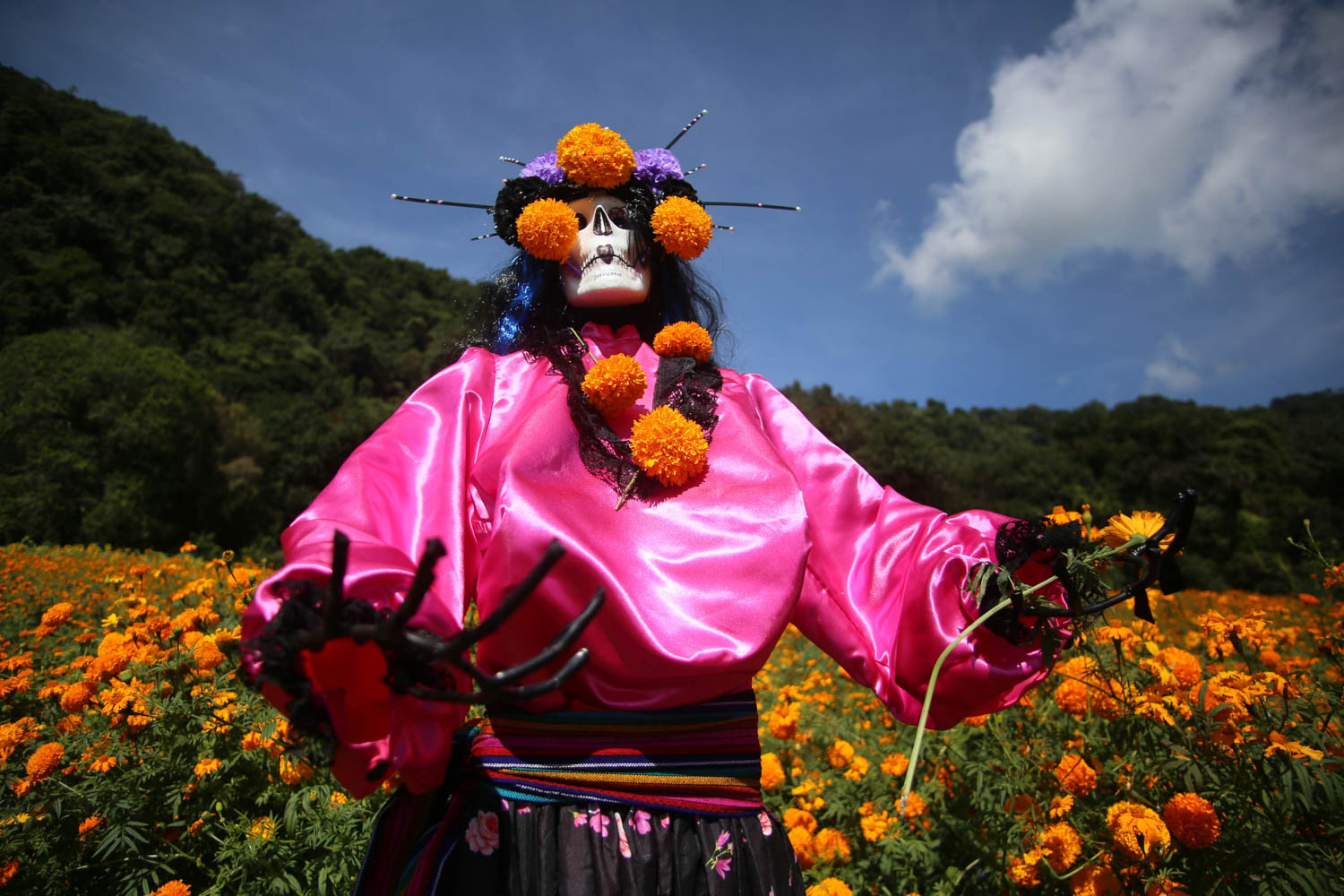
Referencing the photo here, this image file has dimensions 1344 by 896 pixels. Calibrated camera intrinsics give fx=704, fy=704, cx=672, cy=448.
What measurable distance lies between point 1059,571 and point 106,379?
23.6m

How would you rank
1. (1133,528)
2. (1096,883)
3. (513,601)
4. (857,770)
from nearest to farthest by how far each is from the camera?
(513,601) < (1133,528) < (1096,883) < (857,770)

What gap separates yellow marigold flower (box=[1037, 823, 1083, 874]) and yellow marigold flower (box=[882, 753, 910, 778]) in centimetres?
58

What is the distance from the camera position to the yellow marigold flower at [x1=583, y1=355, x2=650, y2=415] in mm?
1506

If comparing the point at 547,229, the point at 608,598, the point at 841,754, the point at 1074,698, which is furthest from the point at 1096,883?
the point at 547,229

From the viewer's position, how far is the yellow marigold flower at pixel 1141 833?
148 centimetres

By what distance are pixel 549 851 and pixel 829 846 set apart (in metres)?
1.22

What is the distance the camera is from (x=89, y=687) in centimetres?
202

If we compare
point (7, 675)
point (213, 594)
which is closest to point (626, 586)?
point (213, 594)

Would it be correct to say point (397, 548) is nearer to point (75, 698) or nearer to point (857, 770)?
point (75, 698)

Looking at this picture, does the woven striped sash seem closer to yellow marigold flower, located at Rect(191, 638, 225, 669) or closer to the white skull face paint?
the white skull face paint

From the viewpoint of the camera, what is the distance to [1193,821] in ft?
4.79

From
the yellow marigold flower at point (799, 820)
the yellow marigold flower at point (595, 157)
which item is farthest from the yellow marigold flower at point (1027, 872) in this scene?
the yellow marigold flower at point (595, 157)

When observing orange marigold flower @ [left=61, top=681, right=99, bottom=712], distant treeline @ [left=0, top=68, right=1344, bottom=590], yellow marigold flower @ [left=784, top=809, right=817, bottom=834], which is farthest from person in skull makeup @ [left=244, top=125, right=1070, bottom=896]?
orange marigold flower @ [left=61, top=681, right=99, bottom=712]

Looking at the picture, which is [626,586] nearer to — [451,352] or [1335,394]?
[451,352]
